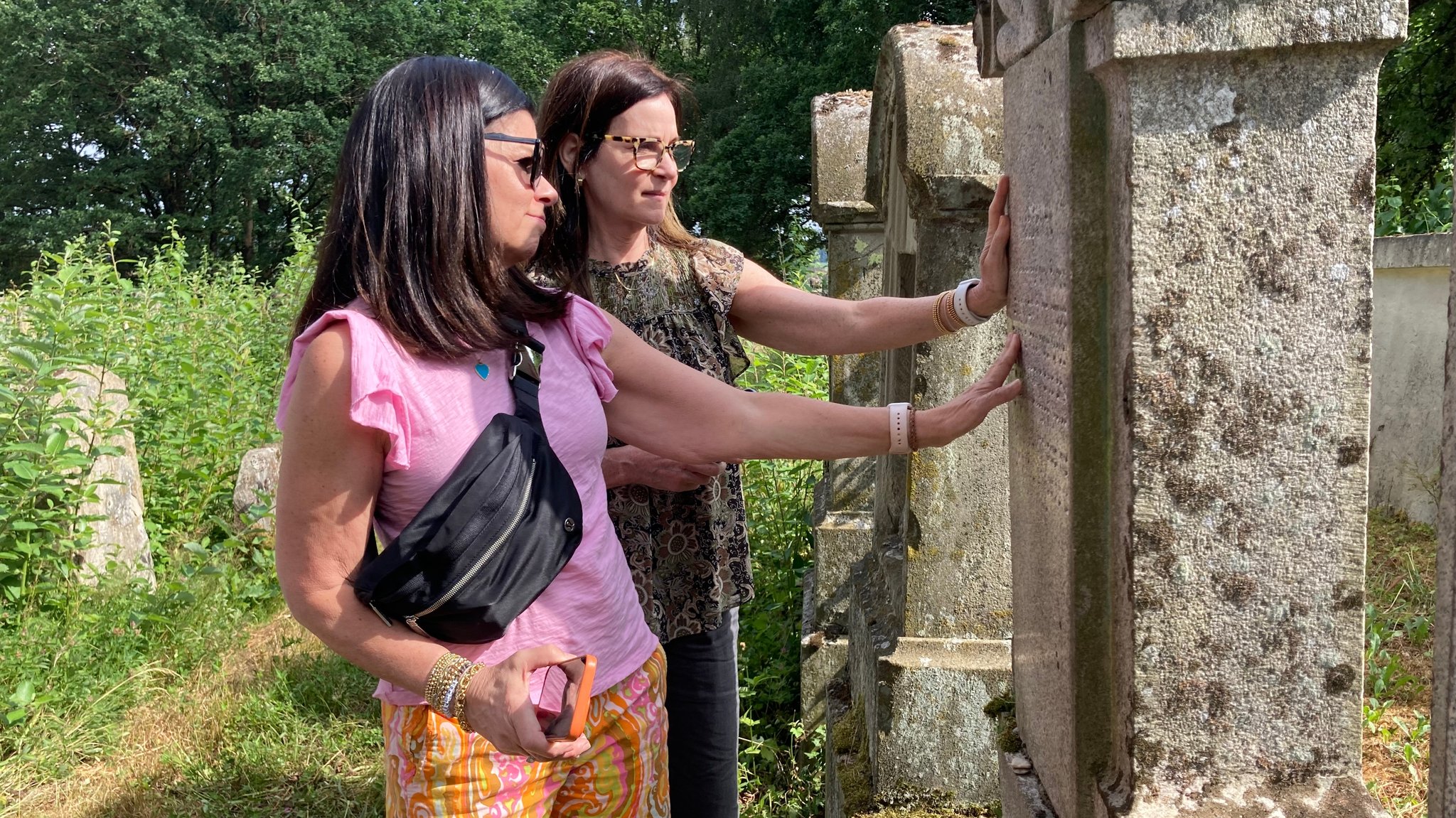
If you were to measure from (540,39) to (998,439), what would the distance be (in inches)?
1216

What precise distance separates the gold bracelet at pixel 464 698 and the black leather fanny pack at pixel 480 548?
83mm

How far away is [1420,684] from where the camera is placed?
4.04 m

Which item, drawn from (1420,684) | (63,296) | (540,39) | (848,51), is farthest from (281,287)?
(540,39)

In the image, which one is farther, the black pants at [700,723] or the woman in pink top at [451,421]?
the black pants at [700,723]

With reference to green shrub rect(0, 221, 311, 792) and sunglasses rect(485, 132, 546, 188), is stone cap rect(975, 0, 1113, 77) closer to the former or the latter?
sunglasses rect(485, 132, 546, 188)

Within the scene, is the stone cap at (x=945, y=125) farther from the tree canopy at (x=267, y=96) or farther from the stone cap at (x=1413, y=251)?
the tree canopy at (x=267, y=96)

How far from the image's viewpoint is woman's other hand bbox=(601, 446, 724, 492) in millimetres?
2455

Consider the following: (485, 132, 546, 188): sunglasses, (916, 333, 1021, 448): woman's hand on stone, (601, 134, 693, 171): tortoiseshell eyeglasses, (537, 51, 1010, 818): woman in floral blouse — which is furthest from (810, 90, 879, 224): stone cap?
(485, 132, 546, 188): sunglasses

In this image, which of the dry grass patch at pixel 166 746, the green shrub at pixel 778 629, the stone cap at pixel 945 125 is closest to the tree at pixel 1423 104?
the green shrub at pixel 778 629

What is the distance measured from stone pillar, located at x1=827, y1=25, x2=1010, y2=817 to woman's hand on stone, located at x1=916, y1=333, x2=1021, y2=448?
864 millimetres

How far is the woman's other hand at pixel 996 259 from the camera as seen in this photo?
7.02ft

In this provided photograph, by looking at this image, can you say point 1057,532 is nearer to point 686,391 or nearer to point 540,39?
point 686,391

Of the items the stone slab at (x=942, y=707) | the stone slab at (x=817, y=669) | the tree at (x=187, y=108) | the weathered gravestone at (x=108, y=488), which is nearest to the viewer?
the stone slab at (x=942, y=707)

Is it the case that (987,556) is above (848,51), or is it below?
below
